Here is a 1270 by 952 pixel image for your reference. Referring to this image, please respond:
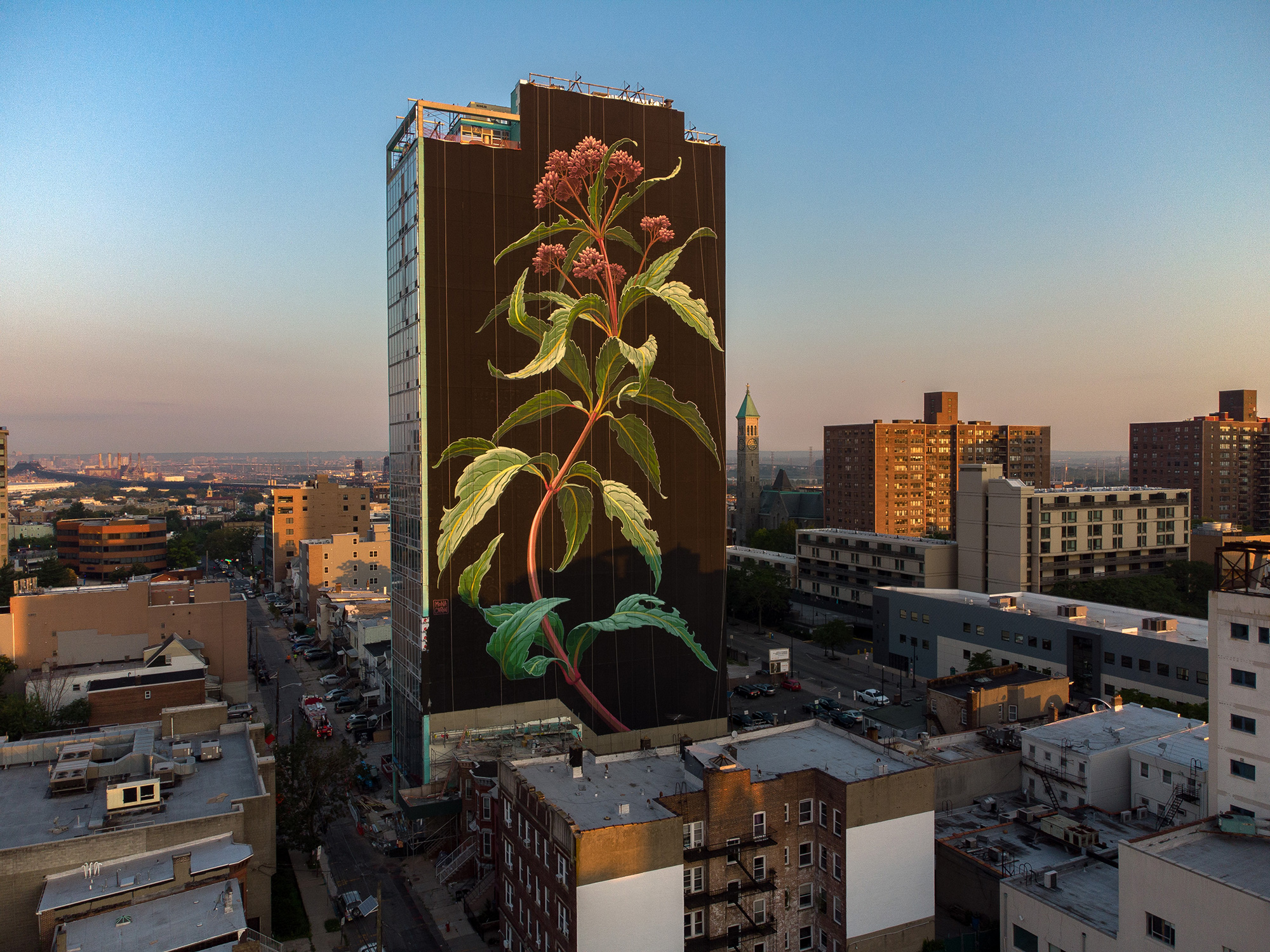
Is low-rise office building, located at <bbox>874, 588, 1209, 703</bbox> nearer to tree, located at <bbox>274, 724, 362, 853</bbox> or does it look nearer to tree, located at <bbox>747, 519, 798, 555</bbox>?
tree, located at <bbox>274, 724, 362, 853</bbox>

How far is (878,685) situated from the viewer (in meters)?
72.1

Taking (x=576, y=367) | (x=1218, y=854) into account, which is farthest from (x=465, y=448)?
(x=1218, y=854)

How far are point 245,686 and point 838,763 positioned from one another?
50152mm

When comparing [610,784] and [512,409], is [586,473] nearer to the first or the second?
[512,409]

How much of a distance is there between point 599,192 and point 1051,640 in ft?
152

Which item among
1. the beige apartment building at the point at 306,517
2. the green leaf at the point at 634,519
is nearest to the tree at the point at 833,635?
the green leaf at the point at 634,519

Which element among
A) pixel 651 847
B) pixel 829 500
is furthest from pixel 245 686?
pixel 829 500

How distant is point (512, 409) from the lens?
151ft

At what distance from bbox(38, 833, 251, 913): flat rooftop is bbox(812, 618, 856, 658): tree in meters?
62.1

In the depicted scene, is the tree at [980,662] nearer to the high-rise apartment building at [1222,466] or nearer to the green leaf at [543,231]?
the green leaf at [543,231]

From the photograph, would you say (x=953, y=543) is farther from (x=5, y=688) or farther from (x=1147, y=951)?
(x=5, y=688)

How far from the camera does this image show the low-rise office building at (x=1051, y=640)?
2135 inches

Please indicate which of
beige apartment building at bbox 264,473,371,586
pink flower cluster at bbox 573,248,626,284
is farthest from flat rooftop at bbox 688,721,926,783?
beige apartment building at bbox 264,473,371,586

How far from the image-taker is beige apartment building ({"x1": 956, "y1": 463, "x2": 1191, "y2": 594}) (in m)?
80.6
